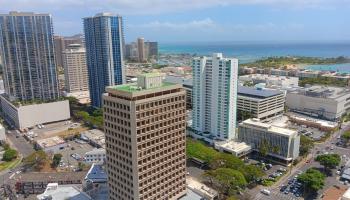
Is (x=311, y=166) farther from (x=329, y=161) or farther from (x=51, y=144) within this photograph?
(x=51, y=144)

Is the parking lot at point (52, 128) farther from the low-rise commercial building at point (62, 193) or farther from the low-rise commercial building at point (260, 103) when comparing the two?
the low-rise commercial building at point (260, 103)

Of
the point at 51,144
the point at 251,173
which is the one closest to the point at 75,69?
the point at 51,144

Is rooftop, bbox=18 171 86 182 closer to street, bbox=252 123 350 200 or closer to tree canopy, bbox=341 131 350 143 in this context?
street, bbox=252 123 350 200

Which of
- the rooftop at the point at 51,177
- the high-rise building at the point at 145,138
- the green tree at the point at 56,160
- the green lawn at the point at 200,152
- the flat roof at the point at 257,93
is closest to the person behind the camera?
the high-rise building at the point at 145,138

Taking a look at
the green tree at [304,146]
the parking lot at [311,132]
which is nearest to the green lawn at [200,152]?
the green tree at [304,146]

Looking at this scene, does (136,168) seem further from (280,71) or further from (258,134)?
(280,71)

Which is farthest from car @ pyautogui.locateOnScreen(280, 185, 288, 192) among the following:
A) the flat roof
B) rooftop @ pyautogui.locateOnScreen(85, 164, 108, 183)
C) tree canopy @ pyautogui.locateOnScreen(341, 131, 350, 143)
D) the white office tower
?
the flat roof
